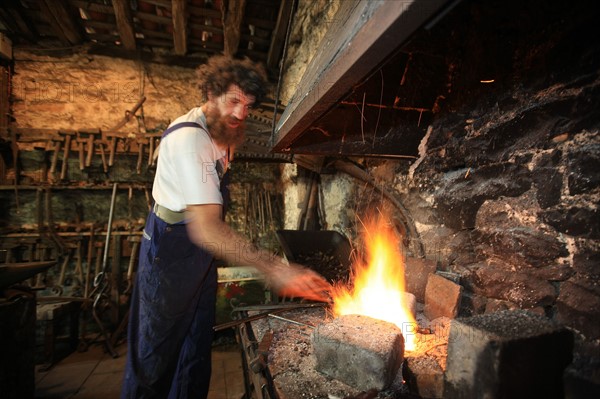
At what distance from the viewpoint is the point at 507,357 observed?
1.00m

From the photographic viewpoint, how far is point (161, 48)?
5602mm

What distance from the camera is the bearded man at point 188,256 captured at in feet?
5.92

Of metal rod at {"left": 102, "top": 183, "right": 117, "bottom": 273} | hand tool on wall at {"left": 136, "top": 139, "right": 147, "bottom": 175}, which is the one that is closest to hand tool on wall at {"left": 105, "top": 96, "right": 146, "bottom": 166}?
hand tool on wall at {"left": 136, "top": 139, "right": 147, "bottom": 175}

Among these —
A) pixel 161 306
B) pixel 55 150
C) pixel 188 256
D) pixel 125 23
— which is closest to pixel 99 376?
pixel 161 306

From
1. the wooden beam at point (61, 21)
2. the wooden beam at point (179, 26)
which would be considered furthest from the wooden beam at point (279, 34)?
the wooden beam at point (61, 21)

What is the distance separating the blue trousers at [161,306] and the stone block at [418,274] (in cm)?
155

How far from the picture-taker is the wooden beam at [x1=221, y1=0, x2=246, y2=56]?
429cm

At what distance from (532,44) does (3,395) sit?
4585mm

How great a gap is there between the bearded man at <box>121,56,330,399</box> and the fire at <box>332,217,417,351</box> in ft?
1.20

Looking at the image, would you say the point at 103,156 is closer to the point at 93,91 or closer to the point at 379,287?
the point at 93,91

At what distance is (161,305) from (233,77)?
1.77m

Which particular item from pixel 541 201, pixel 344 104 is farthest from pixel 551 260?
pixel 344 104

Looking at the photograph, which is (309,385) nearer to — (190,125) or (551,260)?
(551,260)

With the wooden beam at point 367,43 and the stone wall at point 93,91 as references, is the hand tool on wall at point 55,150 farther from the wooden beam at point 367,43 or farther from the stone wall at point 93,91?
the wooden beam at point 367,43
